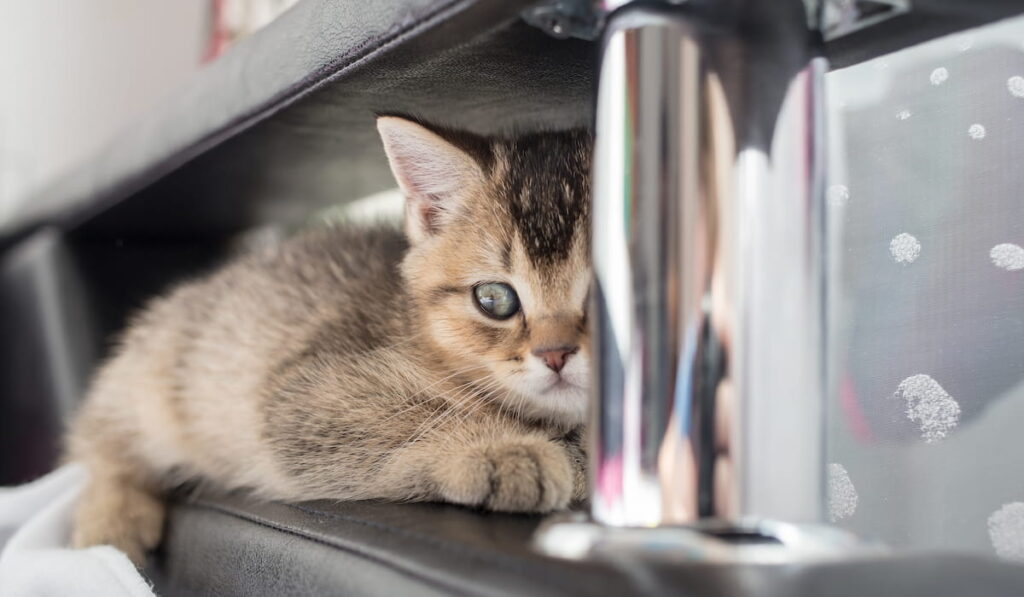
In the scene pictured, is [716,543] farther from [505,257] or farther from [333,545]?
[505,257]

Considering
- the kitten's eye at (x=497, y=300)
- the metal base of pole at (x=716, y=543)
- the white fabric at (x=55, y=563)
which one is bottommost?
the white fabric at (x=55, y=563)

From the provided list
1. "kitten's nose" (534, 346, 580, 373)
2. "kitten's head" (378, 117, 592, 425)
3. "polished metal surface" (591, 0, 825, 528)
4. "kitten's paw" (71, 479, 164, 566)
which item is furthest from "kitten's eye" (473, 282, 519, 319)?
"kitten's paw" (71, 479, 164, 566)

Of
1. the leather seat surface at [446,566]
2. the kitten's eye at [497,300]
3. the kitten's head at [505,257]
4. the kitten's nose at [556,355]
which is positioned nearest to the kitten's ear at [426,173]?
the kitten's head at [505,257]

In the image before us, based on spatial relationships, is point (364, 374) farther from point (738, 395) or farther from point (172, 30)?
point (172, 30)

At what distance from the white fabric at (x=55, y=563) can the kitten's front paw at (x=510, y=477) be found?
342 millimetres

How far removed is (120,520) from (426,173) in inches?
22.5

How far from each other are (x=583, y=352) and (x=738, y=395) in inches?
12.4

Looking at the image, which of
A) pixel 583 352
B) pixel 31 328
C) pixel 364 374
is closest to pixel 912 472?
pixel 583 352

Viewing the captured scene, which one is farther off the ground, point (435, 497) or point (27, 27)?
point (27, 27)

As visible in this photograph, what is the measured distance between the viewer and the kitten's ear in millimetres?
1004

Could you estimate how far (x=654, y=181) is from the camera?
Answer: 62 centimetres

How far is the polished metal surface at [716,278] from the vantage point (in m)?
0.59

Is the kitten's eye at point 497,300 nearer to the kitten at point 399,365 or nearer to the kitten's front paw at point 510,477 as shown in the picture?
the kitten at point 399,365

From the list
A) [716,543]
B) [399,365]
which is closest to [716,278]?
[716,543]
